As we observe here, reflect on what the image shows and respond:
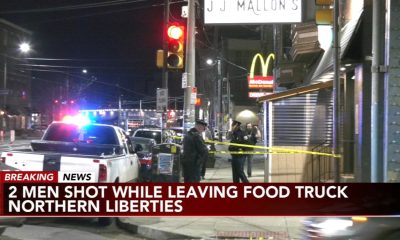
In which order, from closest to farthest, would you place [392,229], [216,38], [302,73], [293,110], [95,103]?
[392,229] → [293,110] → [302,73] → [216,38] → [95,103]

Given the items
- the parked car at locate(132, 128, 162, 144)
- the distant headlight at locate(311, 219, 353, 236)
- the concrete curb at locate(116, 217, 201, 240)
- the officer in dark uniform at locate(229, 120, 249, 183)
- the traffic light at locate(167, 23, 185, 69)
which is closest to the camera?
the distant headlight at locate(311, 219, 353, 236)

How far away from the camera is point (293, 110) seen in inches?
492

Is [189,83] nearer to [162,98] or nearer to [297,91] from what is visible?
[297,91]

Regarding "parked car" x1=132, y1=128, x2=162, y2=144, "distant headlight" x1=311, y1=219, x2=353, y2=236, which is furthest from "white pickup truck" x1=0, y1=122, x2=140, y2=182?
"parked car" x1=132, y1=128, x2=162, y2=144

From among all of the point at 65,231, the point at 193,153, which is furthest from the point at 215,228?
the point at 193,153

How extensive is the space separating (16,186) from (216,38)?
55.6m

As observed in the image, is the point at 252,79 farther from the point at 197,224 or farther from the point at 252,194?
the point at 252,194

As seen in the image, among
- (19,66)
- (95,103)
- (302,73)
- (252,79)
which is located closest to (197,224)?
(302,73)

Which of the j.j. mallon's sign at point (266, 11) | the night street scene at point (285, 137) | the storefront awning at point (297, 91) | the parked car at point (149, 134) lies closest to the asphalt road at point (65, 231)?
the night street scene at point (285, 137)

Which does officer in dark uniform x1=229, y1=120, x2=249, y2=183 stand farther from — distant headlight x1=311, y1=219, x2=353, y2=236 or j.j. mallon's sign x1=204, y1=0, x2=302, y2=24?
distant headlight x1=311, y1=219, x2=353, y2=236

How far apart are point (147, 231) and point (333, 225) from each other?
181 inches

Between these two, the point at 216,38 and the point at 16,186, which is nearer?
the point at 16,186

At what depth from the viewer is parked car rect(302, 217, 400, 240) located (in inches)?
183

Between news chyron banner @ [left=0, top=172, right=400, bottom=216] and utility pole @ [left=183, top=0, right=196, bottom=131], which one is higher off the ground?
utility pole @ [left=183, top=0, right=196, bottom=131]
